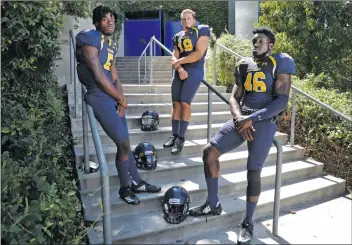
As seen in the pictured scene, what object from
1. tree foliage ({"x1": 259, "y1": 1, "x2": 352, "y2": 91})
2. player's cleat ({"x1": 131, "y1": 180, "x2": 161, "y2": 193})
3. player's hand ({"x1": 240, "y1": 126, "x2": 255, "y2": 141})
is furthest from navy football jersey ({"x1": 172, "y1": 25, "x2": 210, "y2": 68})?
tree foliage ({"x1": 259, "y1": 1, "x2": 352, "y2": 91})

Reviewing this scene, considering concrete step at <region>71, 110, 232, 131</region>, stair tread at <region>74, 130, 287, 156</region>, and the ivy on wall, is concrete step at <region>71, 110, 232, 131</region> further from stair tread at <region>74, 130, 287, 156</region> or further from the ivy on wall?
the ivy on wall

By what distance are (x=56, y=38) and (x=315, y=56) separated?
25.7 feet

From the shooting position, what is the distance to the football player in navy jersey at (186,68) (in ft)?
14.8

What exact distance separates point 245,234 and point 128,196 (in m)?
1.20

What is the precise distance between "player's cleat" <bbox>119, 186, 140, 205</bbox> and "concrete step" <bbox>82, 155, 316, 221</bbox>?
0.06 metres

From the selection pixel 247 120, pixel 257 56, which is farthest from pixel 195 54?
pixel 247 120

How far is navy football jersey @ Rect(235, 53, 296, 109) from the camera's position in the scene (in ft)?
10.8

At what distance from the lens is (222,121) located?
243 inches

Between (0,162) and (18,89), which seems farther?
(18,89)

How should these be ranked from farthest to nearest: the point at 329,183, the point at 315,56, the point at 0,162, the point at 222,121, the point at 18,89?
1. the point at 315,56
2. the point at 222,121
3. the point at 329,183
4. the point at 18,89
5. the point at 0,162

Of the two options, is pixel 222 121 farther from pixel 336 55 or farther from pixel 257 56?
pixel 336 55

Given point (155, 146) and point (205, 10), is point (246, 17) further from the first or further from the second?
point (155, 146)

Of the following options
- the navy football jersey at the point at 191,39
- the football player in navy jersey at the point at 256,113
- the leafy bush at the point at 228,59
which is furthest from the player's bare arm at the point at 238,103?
the leafy bush at the point at 228,59

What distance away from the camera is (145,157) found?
4098 millimetres
